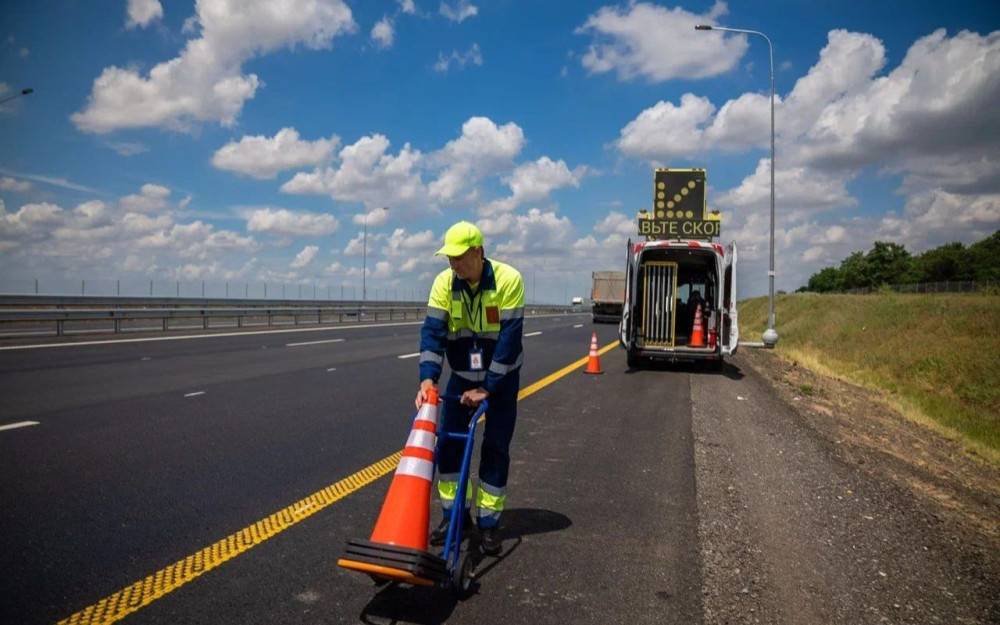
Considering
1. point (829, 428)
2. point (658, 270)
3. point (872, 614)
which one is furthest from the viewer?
point (658, 270)

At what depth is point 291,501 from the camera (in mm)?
4945

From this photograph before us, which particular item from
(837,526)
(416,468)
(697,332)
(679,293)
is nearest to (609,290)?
(679,293)

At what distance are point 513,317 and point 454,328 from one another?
39cm

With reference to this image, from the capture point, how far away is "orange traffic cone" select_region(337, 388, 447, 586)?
3195mm

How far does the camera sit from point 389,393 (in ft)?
33.3

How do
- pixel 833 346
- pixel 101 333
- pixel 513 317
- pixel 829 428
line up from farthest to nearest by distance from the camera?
pixel 833 346
pixel 101 333
pixel 829 428
pixel 513 317

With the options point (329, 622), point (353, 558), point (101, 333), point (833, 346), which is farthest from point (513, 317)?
point (833, 346)

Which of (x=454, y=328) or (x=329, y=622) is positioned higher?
(x=454, y=328)

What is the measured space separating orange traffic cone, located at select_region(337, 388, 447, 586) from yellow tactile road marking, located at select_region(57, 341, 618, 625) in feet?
3.31

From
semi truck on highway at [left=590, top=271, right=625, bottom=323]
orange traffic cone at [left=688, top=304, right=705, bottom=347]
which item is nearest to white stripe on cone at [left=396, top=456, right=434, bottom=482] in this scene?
orange traffic cone at [left=688, top=304, right=705, bottom=347]

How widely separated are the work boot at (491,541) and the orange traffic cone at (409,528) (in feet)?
2.07

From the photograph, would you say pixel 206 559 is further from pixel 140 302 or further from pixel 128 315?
pixel 140 302

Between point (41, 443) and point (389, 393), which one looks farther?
point (389, 393)

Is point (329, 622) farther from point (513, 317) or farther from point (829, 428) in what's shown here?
point (829, 428)
